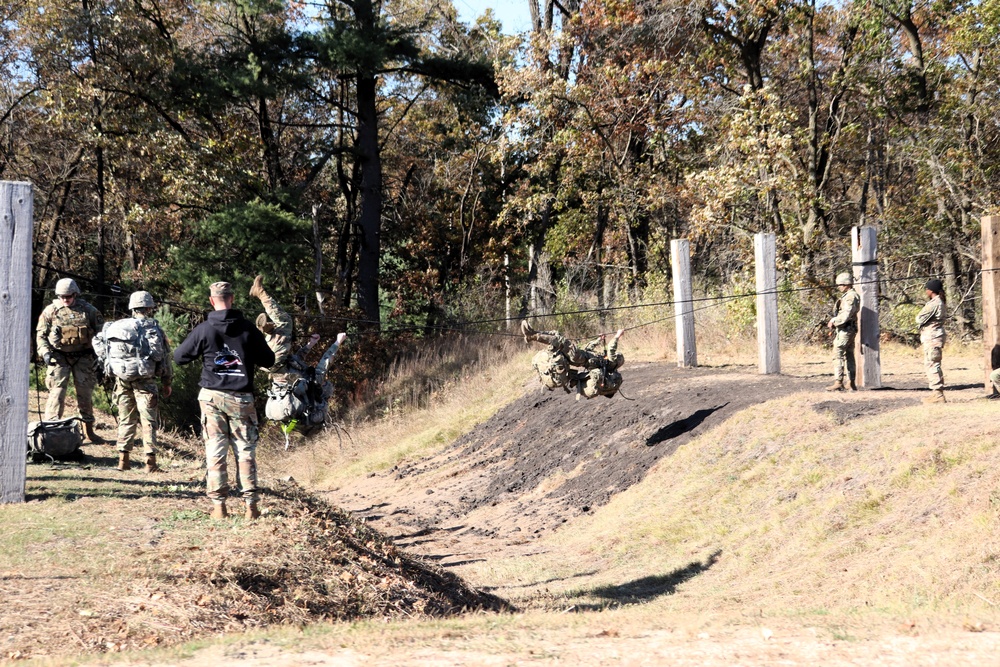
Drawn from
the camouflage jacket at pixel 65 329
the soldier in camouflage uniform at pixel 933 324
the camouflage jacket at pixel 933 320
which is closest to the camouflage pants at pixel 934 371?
the soldier in camouflage uniform at pixel 933 324

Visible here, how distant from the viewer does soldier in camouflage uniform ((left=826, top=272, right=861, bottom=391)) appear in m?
13.1

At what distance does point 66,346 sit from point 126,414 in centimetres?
163

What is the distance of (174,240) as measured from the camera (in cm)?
2744

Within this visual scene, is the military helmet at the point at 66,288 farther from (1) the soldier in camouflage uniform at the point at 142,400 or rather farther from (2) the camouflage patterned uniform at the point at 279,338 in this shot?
(2) the camouflage patterned uniform at the point at 279,338

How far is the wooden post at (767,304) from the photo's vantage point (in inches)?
568

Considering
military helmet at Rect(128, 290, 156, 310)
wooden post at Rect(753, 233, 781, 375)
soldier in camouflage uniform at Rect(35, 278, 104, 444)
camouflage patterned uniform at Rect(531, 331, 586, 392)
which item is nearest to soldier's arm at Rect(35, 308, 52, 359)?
soldier in camouflage uniform at Rect(35, 278, 104, 444)

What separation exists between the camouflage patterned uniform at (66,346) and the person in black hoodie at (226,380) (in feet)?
13.3

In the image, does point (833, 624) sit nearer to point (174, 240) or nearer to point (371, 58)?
point (371, 58)

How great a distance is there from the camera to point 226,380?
28.8 ft

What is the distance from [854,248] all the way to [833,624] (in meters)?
8.20

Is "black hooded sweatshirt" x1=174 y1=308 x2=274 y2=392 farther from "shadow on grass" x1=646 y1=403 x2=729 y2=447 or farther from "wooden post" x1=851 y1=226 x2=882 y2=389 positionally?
"wooden post" x1=851 y1=226 x2=882 y2=389

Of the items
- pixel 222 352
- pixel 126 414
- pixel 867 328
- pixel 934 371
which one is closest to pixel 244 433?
pixel 222 352

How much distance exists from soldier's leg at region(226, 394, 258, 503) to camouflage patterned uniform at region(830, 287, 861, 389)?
789cm

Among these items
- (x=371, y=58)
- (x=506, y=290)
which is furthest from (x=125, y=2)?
(x=506, y=290)
